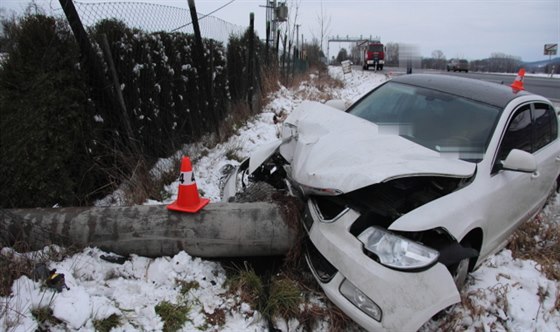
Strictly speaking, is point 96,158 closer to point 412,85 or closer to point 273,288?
point 273,288

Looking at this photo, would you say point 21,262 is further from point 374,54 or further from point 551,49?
point 374,54

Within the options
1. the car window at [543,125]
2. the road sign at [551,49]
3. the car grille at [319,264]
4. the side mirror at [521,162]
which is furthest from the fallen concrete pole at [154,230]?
the road sign at [551,49]

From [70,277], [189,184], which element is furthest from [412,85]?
[70,277]

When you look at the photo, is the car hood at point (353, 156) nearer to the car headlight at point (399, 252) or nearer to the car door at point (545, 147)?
the car headlight at point (399, 252)

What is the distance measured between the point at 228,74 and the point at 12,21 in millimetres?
4429

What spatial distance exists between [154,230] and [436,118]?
2521 millimetres

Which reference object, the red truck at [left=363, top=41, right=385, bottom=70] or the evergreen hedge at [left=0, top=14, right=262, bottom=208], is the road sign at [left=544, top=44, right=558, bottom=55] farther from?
the evergreen hedge at [left=0, top=14, right=262, bottom=208]

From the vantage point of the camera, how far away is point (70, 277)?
243 cm

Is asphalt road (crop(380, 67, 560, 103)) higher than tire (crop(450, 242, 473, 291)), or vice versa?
asphalt road (crop(380, 67, 560, 103))

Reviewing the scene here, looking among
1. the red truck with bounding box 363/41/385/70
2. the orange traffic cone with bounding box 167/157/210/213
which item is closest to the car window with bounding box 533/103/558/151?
the orange traffic cone with bounding box 167/157/210/213

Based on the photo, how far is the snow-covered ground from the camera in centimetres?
221

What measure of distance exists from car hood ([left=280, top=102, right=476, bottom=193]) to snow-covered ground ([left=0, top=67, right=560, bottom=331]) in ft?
3.01

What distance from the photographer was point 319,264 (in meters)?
2.62

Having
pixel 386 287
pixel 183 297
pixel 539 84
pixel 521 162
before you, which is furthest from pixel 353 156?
pixel 539 84
